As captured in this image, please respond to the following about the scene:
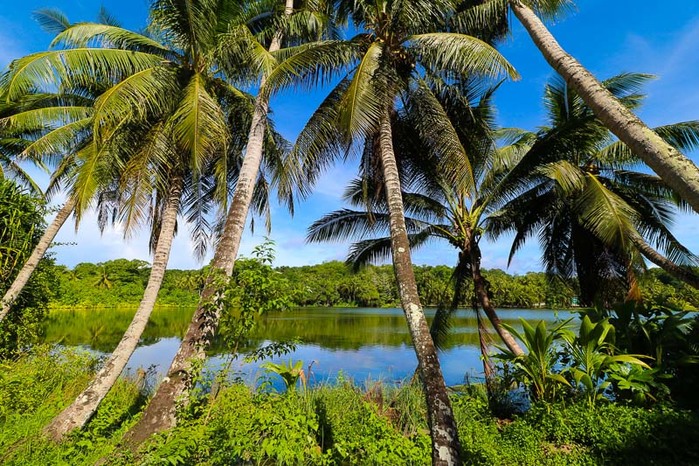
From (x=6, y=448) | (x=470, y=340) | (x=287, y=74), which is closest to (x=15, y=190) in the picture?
(x=6, y=448)

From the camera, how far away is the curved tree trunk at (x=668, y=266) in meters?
6.70

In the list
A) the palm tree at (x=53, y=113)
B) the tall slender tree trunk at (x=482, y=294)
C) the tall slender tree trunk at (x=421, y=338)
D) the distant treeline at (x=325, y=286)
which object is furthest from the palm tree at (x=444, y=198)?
the distant treeline at (x=325, y=286)

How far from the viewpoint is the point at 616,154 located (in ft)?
30.1

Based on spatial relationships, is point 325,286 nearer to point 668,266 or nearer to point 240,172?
point 668,266

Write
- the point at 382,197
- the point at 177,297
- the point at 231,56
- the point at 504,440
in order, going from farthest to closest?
the point at 177,297
the point at 382,197
the point at 231,56
the point at 504,440

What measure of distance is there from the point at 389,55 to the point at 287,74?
1.91 metres

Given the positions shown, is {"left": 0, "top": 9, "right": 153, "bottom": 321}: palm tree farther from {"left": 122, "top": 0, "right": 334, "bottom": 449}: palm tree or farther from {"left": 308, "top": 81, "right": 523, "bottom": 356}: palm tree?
{"left": 308, "top": 81, "right": 523, "bottom": 356}: palm tree

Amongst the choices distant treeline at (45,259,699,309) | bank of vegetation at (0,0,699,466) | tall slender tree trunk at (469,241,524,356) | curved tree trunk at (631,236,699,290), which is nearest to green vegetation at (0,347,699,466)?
bank of vegetation at (0,0,699,466)

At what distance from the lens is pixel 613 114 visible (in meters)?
3.63

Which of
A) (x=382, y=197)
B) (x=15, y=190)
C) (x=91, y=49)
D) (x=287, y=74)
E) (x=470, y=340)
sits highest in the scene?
(x=91, y=49)

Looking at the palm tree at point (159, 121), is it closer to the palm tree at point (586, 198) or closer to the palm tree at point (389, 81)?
the palm tree at point (389, 81)

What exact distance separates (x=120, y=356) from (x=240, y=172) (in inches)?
142

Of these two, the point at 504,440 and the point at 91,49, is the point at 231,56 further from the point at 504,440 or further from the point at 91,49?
the point at 504,440

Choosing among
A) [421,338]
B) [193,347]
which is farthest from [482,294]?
[193,347]
